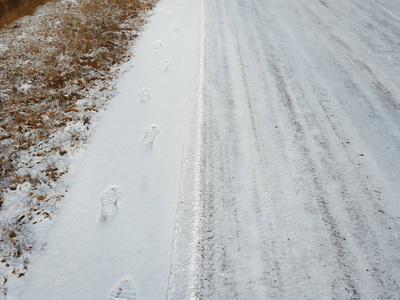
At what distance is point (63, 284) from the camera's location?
2.25 m

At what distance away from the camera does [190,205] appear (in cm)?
281

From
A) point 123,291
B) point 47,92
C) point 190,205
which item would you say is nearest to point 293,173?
point 190,205

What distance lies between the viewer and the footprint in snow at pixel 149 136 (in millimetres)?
3640

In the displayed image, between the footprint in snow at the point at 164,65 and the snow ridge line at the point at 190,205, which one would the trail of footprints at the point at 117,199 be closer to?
the footprint in snow at the point at 164,65

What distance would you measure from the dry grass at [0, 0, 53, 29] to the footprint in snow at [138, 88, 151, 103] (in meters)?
6.77

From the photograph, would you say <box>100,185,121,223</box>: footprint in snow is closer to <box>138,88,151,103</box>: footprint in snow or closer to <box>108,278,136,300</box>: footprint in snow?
<box>108,278,136,300</box>: footprint in snow

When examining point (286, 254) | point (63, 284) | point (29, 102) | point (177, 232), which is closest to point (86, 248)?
point (63, 284)

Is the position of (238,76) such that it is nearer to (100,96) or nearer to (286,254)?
(100,96)

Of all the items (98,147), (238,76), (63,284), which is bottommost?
(63,284)

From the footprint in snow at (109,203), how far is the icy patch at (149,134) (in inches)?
35.5

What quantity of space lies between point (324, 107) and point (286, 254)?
2.63 metres

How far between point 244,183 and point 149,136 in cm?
170

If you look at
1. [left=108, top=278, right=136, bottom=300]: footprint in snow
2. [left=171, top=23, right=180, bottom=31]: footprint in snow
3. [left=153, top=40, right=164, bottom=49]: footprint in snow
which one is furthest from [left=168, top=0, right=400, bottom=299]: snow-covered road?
[left=171, top=23, right=180, bottom=31]: footprint in snow

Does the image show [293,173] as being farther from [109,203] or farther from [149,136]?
[109,203]
